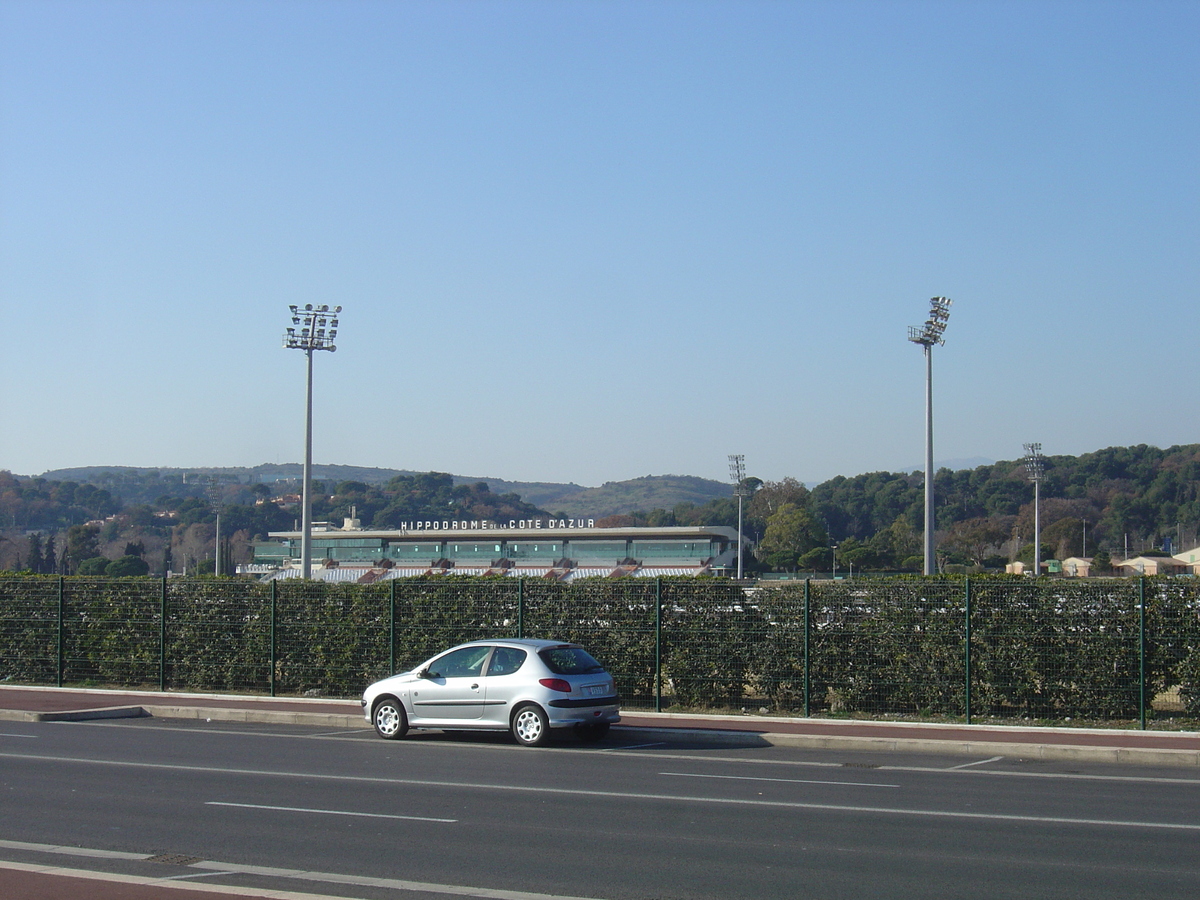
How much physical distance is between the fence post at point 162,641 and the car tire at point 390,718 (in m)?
8.70

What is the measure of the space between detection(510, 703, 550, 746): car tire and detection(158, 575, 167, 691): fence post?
36.1ft

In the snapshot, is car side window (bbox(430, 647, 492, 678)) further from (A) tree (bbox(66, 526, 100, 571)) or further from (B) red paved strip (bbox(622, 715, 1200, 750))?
(A) tree (bbox(66, 526, 100, 571))

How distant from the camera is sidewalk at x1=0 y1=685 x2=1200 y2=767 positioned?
15.6 m

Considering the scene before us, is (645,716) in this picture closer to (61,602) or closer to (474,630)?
(474,630)

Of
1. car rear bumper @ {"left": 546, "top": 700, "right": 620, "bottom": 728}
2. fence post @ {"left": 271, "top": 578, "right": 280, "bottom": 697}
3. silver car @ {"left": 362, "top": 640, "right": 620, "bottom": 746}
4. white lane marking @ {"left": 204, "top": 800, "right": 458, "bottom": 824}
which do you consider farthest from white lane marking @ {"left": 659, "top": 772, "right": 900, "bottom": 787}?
fence post @ {"left": 271, "top": 578, "right": 280, "bottom": 697}

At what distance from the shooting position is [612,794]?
12406mm

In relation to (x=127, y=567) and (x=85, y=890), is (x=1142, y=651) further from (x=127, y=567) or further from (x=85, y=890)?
(x=127, y=567)

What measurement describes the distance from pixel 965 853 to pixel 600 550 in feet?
319

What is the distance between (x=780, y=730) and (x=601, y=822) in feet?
25.0

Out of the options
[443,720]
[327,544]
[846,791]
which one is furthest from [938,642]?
[327,544]

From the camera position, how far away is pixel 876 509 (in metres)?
166

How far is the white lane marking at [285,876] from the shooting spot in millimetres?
7938

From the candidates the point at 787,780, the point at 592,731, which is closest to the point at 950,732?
the point at 787,780

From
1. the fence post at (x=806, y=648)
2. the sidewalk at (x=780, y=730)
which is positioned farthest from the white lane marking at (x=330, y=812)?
the fence post at (x=806, y=648)
